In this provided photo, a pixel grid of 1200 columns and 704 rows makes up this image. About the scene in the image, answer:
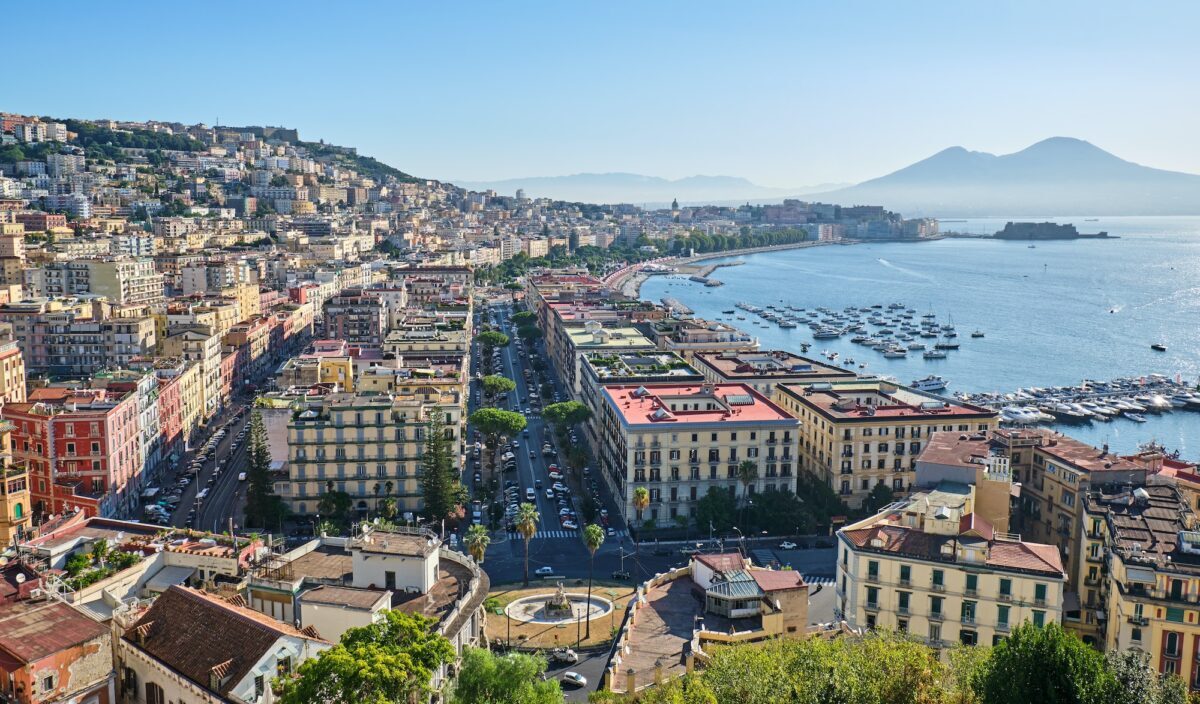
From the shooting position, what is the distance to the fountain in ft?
133

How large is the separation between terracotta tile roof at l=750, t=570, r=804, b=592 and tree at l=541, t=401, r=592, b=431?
36.7 metres

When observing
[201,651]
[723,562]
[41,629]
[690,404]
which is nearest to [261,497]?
[690,404]

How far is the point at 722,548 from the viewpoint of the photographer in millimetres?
48906

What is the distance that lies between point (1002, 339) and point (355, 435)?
368 feet

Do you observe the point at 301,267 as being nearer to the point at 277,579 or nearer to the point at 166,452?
the point at 166,452

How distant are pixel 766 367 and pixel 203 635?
54688 millimetres

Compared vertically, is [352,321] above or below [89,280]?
below

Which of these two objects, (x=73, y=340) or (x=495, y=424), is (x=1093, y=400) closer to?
(x=495, y=424)

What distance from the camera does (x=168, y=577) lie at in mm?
28500

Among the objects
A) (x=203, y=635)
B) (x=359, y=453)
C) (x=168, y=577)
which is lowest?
(x=359, y=453)

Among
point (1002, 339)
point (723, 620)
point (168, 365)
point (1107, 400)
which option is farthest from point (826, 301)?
point (723, 620)

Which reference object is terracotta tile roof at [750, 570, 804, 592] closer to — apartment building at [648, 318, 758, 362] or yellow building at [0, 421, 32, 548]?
yellow building at [0, 421, 32, 548]

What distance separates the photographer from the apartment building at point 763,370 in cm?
→ 6825

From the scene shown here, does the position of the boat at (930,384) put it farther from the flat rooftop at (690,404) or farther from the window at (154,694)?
the window at (154,694)
